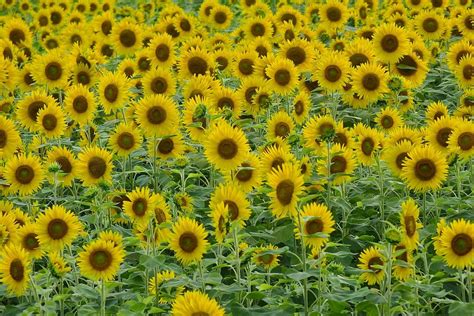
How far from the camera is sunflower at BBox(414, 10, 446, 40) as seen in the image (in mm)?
9648

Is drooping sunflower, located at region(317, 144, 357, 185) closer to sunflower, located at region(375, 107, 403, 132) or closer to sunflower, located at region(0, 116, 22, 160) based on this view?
sunflower, located at region(375, 107, 403, 132)

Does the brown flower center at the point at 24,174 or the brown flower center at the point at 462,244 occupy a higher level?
the brown flower center at the point at 24,174

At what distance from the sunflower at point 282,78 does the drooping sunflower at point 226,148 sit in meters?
1.86

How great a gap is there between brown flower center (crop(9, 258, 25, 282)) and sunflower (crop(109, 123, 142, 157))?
198 centimetres

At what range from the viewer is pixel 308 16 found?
1080 cm

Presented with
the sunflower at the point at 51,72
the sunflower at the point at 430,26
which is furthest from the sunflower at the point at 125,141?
the sunflower at the point at 430,26

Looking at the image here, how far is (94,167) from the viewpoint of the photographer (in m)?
6.16

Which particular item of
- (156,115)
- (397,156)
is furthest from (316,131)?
(156,115)

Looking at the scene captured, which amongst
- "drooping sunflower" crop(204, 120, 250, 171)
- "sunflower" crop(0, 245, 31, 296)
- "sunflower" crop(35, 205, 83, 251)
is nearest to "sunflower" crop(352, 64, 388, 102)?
"drooping sunflower" crop(204, 120, 250, 171)

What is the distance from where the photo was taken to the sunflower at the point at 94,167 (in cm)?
616

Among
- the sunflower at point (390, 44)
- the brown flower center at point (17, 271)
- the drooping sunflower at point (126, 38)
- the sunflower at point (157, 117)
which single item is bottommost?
the brown flower center at point (17, 271)

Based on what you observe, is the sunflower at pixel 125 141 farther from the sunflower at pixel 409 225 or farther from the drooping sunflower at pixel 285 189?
the sunflower at pixel 409 225

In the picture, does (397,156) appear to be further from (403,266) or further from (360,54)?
(360,54)

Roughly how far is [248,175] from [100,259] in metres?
1.30
